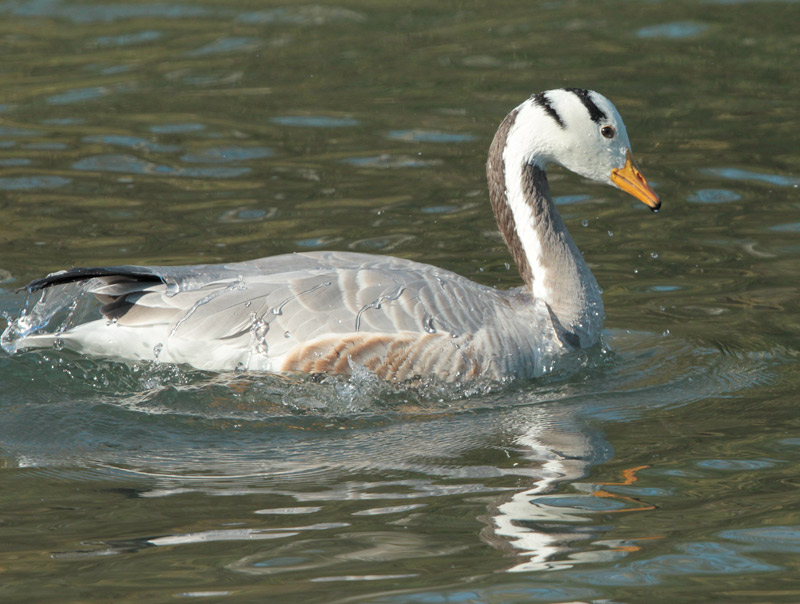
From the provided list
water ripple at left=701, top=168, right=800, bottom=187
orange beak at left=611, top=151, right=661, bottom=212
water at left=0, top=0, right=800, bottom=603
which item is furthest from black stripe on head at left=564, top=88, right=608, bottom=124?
water ripple at left=701, top=168, right=800, bottom=187

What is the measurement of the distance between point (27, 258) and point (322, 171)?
3.09 m

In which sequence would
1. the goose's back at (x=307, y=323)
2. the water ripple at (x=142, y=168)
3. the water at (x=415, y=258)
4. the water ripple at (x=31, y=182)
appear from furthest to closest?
the water ripple at (x=142, y=168), the water ripple at (x=31, y=182), the goose's back at (x=307, y=323), the water at (x=415, y=258)

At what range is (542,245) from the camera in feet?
27.6

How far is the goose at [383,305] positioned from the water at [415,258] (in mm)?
176

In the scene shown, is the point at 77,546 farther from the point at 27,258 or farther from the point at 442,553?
the point at 27,258

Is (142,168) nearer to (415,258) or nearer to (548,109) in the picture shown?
(415,258)

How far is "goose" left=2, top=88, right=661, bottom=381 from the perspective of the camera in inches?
302

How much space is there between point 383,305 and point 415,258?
2.61 metres

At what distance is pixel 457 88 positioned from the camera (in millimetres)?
14133

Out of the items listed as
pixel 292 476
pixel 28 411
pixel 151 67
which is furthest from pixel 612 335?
pixel 151 67

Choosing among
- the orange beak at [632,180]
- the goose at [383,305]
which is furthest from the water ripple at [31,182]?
the orange beak at [632,180]

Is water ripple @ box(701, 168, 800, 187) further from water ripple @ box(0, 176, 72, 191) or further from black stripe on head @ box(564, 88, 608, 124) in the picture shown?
water ripple @ box(0, 176, 72, 191)

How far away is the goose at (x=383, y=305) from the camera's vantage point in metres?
7.67

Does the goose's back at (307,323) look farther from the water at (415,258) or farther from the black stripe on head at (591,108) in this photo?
the black stripe on head at (591,108)
